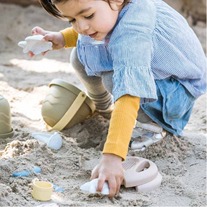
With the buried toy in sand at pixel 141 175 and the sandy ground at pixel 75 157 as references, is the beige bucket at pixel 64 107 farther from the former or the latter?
the buried toy in sand at pixel 141 175

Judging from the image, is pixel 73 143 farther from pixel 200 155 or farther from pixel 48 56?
pixel 48 56

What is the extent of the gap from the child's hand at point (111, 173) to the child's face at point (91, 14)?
415 mm

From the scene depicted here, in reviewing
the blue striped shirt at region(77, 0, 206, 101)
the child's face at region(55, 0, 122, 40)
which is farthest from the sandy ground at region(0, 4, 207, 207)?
the child's face at region(55, 0, 122, 40)

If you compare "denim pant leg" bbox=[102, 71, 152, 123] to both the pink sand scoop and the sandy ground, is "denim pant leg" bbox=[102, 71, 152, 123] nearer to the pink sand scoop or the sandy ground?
the sandy ground

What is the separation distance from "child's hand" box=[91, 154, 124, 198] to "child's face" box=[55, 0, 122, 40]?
41 centimetres

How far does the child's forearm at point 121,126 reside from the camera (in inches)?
69.6

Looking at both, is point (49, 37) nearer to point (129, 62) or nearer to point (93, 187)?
point (129, 62)

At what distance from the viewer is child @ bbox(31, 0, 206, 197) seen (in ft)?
5.89

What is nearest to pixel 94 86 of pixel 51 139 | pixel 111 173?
pixel 51 139

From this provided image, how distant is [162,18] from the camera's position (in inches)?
82.6

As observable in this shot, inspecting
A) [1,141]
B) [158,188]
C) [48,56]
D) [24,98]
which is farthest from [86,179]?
[48,56]

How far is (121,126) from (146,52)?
263 mm

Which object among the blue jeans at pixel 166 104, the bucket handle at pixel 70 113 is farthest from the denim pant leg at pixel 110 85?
the bucket handle at pixel 70 113

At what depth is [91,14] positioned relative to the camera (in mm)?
1842
